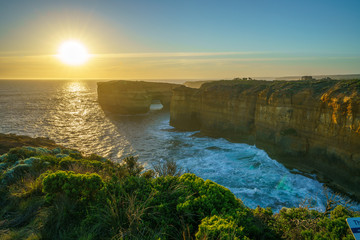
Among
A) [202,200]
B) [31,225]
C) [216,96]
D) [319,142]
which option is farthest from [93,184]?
[216,96]

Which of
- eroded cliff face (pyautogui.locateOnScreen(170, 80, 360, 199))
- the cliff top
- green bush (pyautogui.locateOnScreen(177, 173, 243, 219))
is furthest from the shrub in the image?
the cliff top

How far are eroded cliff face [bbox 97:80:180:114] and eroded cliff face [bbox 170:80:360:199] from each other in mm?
24219

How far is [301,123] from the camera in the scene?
61.5 ft

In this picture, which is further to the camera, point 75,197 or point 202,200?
point 75,197

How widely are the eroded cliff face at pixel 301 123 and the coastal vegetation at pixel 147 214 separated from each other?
11819 mm

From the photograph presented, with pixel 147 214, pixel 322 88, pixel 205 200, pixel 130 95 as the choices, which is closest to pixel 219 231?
pixel 205 200

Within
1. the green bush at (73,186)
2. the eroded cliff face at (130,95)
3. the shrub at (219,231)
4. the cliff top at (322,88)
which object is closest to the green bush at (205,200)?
the shrub at (219,231)

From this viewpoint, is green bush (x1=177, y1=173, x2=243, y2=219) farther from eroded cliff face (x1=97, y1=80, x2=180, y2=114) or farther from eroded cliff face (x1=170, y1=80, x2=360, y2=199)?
eroded cliff face (x1=97, y1=80, x2=180, y2=114)

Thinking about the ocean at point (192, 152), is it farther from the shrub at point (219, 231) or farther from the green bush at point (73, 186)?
the green bush at point (73, 186)

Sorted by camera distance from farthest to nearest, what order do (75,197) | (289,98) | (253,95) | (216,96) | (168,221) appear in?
(216,96), (253,95), (289,98), (75,197), (168,221)

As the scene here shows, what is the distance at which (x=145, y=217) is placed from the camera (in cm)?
528

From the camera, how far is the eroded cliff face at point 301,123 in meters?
14.9

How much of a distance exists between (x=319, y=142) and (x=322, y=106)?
3.01 m

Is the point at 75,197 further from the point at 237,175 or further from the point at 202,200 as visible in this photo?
the point at 237,175
